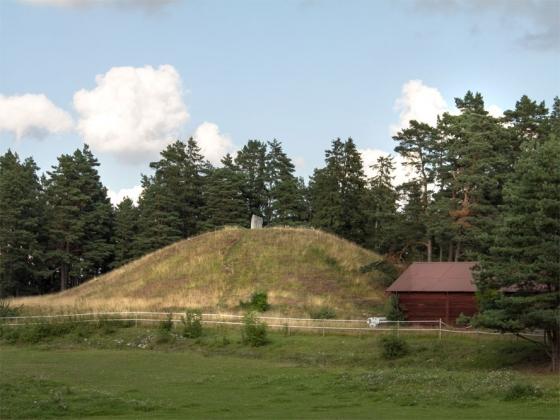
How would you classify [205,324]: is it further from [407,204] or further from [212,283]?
[407,204]

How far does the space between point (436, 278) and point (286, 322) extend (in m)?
9.89

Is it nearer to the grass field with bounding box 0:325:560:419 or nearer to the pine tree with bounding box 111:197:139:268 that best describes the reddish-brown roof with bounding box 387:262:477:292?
the grass field with bounding box 0:325:560:419

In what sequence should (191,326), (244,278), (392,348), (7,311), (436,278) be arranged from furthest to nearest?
(244,278)
(7,311)
(436,278)
(191,326)
(392,348)

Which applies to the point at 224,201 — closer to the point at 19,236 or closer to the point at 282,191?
the point at 282,191

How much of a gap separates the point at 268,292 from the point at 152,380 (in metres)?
27.1

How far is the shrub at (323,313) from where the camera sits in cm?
4706

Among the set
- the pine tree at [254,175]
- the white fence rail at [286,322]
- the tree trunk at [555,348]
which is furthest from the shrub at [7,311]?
the pine tree at [254,175]

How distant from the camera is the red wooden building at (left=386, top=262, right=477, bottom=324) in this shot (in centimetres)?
4316

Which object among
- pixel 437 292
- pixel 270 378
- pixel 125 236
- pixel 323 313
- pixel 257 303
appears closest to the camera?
pixel 270 378

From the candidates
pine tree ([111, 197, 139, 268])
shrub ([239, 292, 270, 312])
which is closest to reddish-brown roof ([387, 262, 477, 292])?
shrub ([239, 292, 270, 312])

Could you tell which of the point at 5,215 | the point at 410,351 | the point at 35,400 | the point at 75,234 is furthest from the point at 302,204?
the point at 35,400

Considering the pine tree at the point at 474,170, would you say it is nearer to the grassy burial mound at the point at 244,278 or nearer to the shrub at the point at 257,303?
the grassy burial mound at the point at 244,278

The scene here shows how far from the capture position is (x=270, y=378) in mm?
27031

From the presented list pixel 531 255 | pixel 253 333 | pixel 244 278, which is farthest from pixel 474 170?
pixel 531 255
